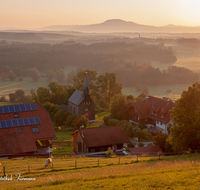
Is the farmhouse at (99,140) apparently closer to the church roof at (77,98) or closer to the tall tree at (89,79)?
the church roof at (77,98)

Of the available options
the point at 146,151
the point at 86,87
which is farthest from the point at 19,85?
the point at 146,151

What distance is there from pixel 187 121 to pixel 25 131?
85.3 ft

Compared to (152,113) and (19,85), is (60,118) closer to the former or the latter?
(152,113)

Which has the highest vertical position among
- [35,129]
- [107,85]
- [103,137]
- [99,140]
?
[107,85]

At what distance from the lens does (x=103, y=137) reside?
4375 cm

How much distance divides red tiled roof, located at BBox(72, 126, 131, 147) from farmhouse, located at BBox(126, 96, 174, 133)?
17.5 metres

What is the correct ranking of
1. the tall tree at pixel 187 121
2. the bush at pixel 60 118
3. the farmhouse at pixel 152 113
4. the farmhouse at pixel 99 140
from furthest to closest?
the bush at pixel 60 118 < the farmhouse at pixel 152 113 < the farmhouse at pixel 99 140 < the tall tree at pixel 187 121

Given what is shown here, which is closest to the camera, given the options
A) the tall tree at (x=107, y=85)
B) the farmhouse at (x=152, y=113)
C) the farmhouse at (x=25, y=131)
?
the farmhouse at (x=25, y=131)

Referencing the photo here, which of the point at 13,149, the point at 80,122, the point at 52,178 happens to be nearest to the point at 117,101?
the point at 80,122

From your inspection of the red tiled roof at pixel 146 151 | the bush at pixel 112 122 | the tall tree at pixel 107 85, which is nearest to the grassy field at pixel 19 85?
the tall tree at pixel 107 85

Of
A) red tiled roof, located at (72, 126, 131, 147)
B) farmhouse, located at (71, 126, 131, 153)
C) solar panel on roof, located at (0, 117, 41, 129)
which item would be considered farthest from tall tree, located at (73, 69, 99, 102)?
solar panel on roof, located at (0, 117, 41, 129)

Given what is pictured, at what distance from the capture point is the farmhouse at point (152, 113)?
195 feet

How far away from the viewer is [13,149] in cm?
3550

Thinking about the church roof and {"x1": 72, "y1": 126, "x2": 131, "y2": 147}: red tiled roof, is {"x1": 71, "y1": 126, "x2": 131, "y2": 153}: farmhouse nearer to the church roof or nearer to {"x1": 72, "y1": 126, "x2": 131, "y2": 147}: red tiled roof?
{"x1": 72, "y1": 126, "x2": 131, "y2": 147}: red tiled roof
